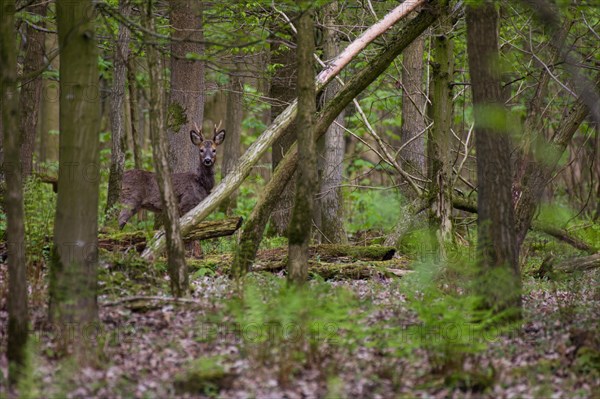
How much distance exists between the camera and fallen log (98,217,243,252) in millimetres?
10352

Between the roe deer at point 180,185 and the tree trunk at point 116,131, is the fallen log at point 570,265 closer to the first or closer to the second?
the roe deer at point 180,185

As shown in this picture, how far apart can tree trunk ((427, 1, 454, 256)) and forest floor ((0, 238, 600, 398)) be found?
2934mm

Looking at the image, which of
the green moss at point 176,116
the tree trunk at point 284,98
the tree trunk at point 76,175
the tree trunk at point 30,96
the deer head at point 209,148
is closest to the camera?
the tree trunk at point 76,175

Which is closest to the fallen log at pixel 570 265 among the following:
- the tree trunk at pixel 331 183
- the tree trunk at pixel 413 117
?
the tree trunk at pixel 413 117

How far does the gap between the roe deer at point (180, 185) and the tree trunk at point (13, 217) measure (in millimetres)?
6489

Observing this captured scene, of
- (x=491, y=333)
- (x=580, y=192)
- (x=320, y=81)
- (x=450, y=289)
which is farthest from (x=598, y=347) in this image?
(x=580, y=192)

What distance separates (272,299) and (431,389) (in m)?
2.05

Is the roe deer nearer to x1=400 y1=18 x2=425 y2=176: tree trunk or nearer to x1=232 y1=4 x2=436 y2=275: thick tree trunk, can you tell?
x1=232 y1=4 x2=436 y2=275: thick tree trunk

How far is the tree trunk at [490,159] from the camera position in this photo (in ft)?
24.9

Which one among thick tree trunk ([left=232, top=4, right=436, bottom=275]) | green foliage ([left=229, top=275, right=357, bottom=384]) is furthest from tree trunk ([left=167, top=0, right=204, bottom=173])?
green foliage ([left=229, top=275, right=357, bottom=384])

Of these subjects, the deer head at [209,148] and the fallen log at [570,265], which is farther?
the deer head at [209,148]

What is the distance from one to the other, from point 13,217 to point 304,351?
107 inches

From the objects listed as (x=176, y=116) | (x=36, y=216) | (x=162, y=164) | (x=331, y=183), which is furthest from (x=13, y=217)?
(x=331, y=183)

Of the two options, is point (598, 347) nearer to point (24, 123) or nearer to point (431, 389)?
point (431, 389)
